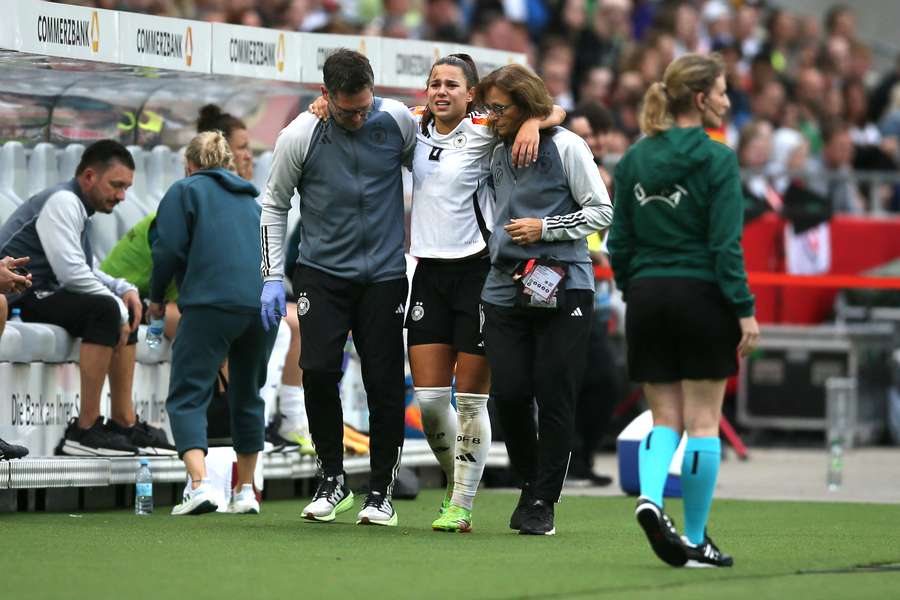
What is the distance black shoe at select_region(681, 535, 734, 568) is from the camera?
6832 mm

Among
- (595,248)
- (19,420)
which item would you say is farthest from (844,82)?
(19,420)

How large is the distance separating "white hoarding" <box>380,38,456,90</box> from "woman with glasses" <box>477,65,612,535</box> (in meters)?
3.43

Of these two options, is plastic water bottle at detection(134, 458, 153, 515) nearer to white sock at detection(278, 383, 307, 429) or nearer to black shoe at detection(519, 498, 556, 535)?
white sock at detection(278, 383, 307, 429)

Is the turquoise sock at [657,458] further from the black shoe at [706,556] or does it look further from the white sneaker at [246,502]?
the white sneaker at [246,502]

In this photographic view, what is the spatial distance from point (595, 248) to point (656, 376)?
5.05 m

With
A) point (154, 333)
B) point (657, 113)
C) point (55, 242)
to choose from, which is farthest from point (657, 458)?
point (55, 242)

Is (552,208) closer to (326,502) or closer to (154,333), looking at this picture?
(326,502)

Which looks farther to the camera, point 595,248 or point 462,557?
point 595,248

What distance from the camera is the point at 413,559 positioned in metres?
7.04

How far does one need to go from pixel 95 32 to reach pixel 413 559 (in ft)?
13.8

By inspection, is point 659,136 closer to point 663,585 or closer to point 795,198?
point 663,585

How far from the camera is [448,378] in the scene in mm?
8336

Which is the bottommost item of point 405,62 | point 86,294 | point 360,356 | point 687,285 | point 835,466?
point 835,466

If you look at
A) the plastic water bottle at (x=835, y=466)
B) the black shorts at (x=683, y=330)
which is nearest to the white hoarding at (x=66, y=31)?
the black shorts at (x=683, y=330)
